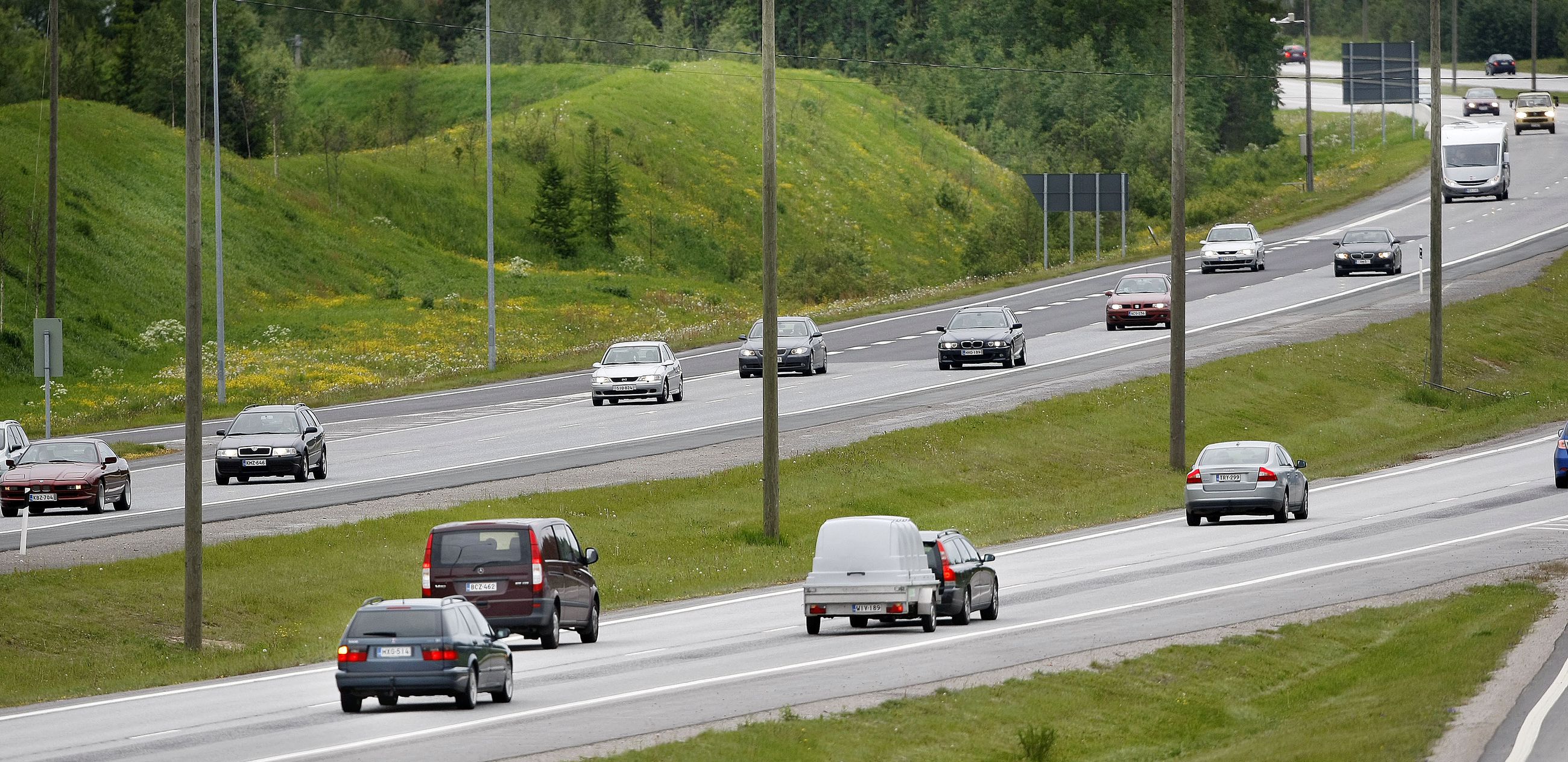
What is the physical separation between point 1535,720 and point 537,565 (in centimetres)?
1183

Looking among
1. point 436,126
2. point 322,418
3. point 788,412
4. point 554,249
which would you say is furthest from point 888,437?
point 436,126

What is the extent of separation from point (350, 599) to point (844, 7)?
434 ft

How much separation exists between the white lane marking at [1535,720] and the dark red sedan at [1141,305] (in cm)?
4585

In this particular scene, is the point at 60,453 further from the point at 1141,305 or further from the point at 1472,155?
the point at 1472,155

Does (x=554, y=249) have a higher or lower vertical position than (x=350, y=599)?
higher

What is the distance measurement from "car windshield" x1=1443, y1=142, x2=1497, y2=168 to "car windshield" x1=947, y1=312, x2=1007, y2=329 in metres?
42.1

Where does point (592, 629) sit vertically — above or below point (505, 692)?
below

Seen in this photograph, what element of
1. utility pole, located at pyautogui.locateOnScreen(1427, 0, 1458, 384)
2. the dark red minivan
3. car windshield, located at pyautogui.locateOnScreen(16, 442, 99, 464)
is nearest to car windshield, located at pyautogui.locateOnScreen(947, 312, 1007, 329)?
utility pole, located at pyautogui.locateOnScreen(1427, 0, 1458, 384)

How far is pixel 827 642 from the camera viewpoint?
75.8 feet

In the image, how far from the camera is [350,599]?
94.0 ft

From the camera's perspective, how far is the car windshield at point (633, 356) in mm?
52812

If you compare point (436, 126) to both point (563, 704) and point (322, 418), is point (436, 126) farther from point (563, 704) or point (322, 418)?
point (563, 704)

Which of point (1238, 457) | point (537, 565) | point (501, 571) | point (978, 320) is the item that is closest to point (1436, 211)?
point (978, 320)

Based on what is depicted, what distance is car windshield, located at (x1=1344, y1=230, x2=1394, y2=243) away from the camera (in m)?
73.2
